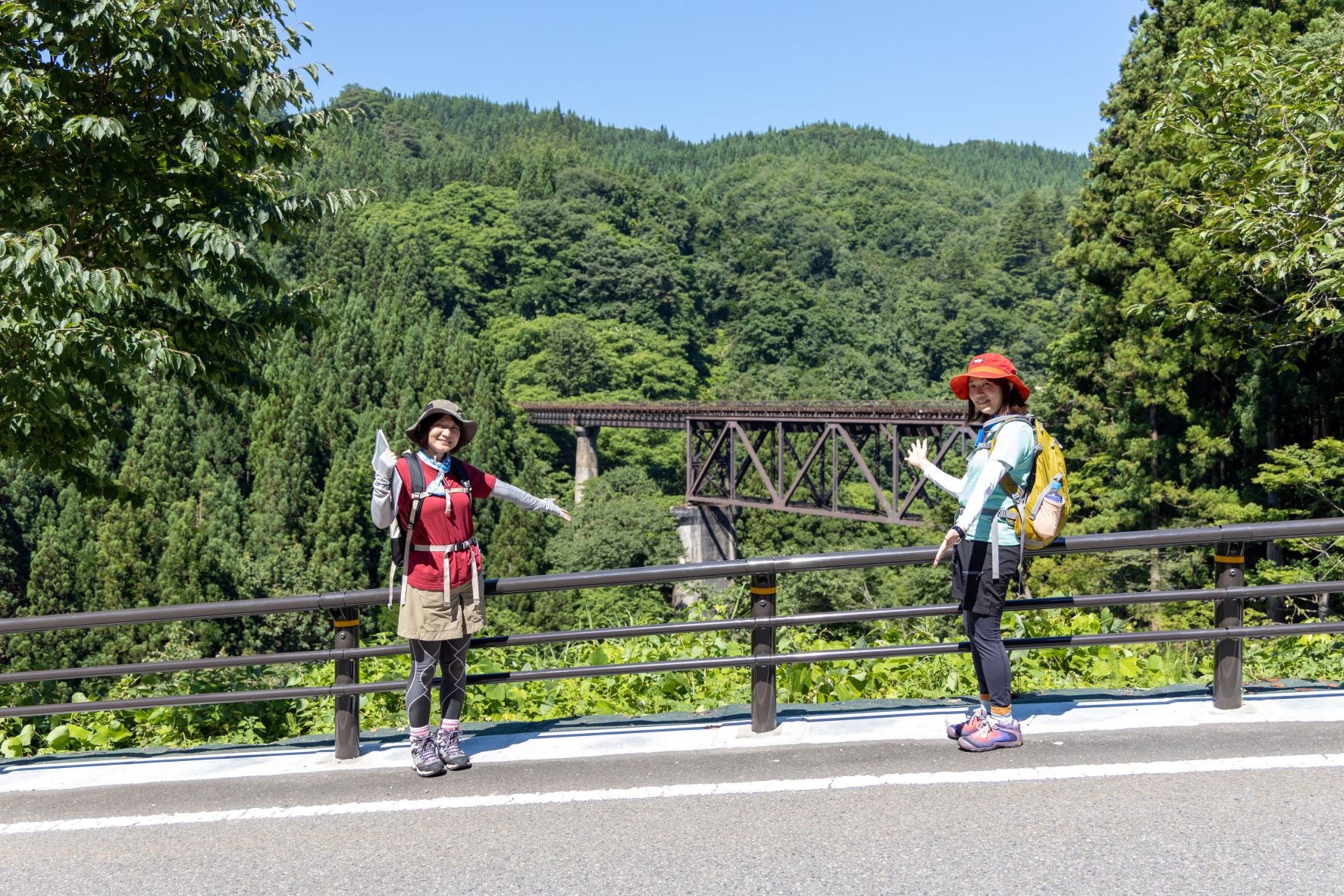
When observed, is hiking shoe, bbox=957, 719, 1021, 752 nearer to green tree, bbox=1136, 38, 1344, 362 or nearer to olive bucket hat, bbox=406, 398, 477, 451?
olive bucket hat, bbox=406, 398, 477, 451

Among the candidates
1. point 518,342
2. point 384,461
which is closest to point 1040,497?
point 384,461

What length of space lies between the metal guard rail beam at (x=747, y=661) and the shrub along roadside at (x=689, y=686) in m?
0.97

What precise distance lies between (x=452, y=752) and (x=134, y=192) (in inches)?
183

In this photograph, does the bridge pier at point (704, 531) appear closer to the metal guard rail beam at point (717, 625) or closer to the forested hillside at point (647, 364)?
the forested hillside at point (647, 364)

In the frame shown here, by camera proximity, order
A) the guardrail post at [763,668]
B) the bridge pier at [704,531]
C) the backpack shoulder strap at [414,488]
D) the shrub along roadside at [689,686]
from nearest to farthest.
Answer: the backpack shoulder strap at [414,488], the guardrail post at [763,668], the shrub along roadside at [689,686], the bridge pier at [704,531]

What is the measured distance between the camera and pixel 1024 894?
339cm

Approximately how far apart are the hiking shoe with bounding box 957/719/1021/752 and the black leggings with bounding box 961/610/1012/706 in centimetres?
9

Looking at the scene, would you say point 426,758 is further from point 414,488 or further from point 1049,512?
point 1049,512

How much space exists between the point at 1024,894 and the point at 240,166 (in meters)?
7.68

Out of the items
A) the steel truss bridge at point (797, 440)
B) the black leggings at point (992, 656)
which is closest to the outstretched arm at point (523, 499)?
the black leggings at point (992, 656)

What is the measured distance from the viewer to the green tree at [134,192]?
286 inches

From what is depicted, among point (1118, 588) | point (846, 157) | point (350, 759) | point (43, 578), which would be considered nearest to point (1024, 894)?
point (350, 759)

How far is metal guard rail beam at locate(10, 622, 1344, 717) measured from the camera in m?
5.07

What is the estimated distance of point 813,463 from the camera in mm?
60562
